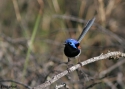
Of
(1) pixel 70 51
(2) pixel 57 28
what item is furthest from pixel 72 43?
(2) pixel 57 28

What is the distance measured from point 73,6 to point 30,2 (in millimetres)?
906

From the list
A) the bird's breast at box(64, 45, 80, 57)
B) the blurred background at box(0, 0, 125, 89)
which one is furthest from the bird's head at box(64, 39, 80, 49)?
the blurred background at box(0, 0, 125, 89)

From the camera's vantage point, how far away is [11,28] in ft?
20.8

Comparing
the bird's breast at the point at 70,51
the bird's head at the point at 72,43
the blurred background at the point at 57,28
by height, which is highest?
the blurred background at the point at 57,28

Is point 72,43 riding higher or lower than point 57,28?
lower

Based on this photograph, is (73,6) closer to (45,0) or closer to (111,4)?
(45,0)

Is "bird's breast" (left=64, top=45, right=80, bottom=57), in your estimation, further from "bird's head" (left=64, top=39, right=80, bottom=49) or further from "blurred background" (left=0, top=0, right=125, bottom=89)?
"blurred background" (left=0, top=0, right=125, bottom=89)

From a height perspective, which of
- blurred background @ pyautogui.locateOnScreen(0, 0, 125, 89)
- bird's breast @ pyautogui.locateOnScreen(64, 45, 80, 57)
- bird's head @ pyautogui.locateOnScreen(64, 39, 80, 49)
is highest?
blurred background @ pyautogui.locateOnScreen(0, 0, 125, 89)

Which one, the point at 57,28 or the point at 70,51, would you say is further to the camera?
the point at 57,28

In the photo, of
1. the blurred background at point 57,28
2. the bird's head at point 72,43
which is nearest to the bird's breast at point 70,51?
the bird's head at point 72,43

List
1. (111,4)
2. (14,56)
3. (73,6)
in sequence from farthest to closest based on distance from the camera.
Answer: (73,6)
(111,4)
(14,56)

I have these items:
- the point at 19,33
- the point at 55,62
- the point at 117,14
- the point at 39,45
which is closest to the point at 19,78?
the point at 55,62

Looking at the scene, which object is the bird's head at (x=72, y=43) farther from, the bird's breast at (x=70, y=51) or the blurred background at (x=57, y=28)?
the blurred background at (x=57, y=28)

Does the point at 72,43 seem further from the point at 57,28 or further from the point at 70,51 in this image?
the point at 57,28
